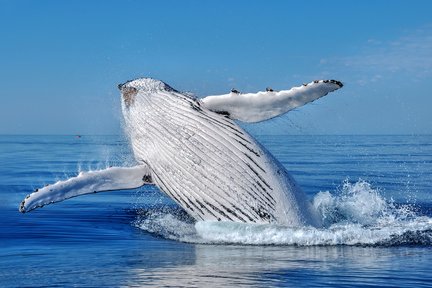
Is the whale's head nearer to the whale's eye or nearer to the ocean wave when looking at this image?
the whale's eye

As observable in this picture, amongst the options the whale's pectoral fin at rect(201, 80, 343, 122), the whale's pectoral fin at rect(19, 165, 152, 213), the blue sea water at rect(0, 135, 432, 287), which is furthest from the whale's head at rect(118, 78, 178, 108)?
the whale's pectoral fin at rect(19, 165, 152, 213)

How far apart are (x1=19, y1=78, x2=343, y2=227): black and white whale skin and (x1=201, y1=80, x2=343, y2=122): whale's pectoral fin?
14 mm

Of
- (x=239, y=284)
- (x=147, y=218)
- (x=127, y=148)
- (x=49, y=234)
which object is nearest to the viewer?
(x=239, y=284)

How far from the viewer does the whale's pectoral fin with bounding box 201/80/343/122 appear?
893cm

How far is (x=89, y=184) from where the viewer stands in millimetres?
10250

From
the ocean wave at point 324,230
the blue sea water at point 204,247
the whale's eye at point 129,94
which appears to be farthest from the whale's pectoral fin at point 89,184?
the whale's eye at point 129,94

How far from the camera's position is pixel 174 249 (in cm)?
884

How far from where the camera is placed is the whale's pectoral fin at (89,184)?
9.82m

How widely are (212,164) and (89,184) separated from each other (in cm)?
197

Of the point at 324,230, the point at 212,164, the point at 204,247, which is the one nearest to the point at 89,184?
the point at 212,164

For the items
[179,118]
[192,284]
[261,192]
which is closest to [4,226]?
[179,118]

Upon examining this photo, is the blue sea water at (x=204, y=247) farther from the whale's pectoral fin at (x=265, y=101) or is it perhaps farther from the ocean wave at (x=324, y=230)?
the whale's pectoral fin at (x=265, y=101)

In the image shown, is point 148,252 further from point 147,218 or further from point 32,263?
point 147,218

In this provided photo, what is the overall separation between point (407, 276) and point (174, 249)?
325 centimetres
